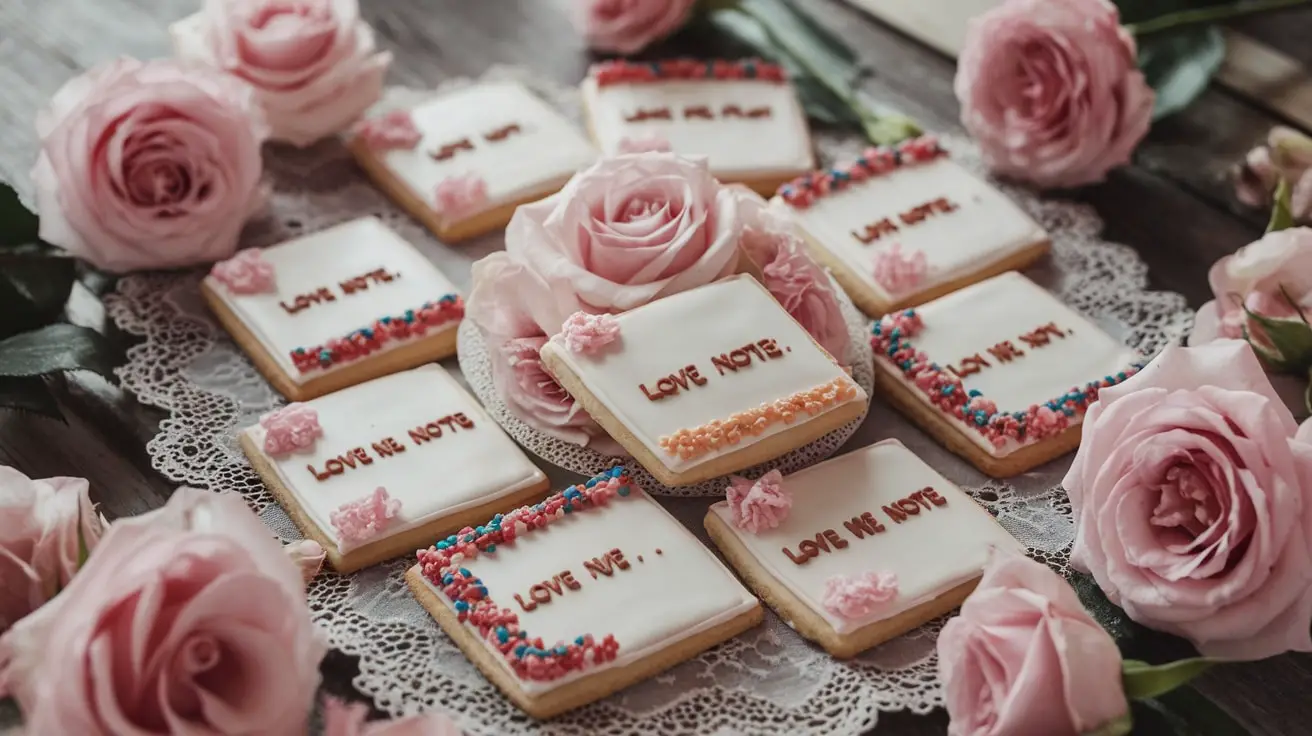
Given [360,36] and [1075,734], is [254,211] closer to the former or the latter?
[360,36]

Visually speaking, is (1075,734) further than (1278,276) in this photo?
No

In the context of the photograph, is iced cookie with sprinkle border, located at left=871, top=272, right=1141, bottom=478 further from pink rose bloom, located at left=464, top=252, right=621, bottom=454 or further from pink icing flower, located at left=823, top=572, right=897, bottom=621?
pink rose bloom, located at left=464, top=252, right=621, bottom=454

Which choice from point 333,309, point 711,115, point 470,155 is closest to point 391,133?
point 470,155

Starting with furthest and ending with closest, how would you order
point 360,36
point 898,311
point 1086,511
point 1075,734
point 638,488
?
point 360,36 → point 898,311 → point 638,488 → point 1086,511 → point 1075,734

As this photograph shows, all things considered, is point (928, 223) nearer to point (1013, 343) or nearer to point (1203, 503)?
point (1013, 343)

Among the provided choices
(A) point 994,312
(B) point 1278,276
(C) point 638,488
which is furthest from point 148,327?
(B) point 1278,276

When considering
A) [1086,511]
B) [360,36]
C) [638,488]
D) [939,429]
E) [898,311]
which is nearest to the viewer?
[1086,511]

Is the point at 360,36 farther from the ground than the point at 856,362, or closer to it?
farther from the ground
